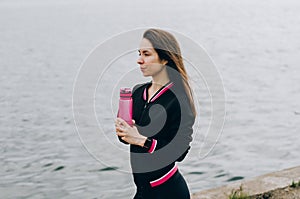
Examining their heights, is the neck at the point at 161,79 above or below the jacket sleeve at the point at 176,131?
above

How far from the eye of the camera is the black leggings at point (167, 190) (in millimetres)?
2855

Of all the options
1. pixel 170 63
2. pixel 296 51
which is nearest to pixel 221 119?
pixel 170 63

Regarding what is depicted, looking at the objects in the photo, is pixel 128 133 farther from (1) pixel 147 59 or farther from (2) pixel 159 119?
(1) pixel 147 59

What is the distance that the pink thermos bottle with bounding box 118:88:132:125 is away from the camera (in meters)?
2.51

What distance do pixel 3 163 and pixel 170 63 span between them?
291 inches

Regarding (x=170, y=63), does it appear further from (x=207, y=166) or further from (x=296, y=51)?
(x=296, y=51)

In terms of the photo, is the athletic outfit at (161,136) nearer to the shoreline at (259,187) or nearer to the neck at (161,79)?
the neck at (161,79)

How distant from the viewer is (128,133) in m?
2.54

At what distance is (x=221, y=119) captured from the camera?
9.18ft

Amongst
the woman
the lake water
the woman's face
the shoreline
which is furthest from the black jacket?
the shoreline

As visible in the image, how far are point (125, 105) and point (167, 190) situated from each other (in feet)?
1.92

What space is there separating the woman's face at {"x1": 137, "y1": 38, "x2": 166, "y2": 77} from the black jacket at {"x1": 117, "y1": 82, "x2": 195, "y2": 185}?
0.11 meters

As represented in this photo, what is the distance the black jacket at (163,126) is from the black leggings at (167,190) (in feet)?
0.38

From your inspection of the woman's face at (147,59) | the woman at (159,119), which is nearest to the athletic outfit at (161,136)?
the woman at (159,119)
